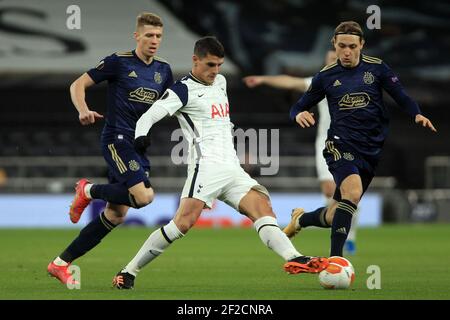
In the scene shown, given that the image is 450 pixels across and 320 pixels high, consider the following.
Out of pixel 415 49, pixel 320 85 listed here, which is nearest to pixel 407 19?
pixel 415 49

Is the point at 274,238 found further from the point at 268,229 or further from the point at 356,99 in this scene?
the point at 356,99

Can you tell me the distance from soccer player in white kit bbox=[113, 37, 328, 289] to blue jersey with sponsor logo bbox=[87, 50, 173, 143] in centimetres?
71

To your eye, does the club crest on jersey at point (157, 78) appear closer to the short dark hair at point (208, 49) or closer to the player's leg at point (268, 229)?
the short dark hair at point (208, 49)

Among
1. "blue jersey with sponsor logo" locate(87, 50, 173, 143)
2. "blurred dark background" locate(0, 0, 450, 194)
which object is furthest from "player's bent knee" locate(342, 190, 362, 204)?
"blurred dark background" locate(0, 0, 450, 194)

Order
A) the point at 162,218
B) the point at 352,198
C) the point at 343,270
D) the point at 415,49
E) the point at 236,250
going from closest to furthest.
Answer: the point at 343,270, the point at 352,198, the point at 236,250, the point at 162,218, the point at 415,49

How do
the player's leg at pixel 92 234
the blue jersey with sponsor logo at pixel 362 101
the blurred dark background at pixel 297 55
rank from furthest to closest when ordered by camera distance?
the blurred dark background at pixel 297 55 → the player's leg at pixel 92 234 → the blue jersey with sponsor logo at pixel 362 101

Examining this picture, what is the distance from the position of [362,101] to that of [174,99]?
1.62 m

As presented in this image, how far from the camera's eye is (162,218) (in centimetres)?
2072

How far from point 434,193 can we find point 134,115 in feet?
50.8

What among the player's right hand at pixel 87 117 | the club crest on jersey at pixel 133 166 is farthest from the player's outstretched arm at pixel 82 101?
the club crest on jersey at pixel 133 166

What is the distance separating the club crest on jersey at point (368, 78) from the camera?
8.47m

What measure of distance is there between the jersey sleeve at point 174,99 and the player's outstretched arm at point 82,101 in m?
0.52

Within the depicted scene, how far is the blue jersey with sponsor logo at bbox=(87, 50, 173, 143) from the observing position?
870 cm

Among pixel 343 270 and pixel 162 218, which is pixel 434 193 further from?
pixel 343 270
